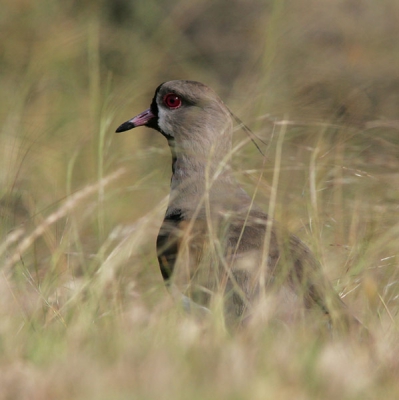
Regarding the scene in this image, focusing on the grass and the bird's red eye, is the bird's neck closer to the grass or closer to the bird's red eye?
the grass

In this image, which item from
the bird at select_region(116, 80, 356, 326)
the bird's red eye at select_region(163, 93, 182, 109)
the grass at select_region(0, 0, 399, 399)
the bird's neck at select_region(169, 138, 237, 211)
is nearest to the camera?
the grass at select_region(0, 0, 399, 399)

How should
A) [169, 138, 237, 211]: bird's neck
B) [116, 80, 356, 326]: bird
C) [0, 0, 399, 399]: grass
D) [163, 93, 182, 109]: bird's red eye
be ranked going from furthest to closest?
1. [163, 93, 182, 109]: bird's red eye
2. [169, 138, 237, 211]: bird's neck
3. [116, 80, 356, 326]: bird
4. [0, 0, 399, 399]: grass

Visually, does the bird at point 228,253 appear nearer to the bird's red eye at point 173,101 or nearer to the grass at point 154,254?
the grass at point 154,254

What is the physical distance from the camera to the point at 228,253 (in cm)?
304

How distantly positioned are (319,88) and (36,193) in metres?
1.94

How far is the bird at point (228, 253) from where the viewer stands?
2.79 m

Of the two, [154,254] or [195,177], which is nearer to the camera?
[154,254]

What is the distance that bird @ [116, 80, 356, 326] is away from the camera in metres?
2.79

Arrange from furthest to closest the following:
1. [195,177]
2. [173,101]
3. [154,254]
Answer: [173,101] → [195,177] → [154,254]

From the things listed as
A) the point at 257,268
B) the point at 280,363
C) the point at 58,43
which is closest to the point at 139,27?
the point at 58,43

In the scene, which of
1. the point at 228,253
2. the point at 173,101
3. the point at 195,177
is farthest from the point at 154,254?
the point at 173,101

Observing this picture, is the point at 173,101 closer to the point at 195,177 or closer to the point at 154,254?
the point at 195,177

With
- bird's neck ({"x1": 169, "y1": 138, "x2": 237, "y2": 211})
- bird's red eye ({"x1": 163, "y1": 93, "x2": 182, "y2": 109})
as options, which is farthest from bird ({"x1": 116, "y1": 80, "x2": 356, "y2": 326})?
bird's red eye ({"x1": 163, "y1": 93, "x2": 182, "y2": 109})

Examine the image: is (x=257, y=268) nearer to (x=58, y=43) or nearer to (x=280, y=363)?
(x=280, y=363)
